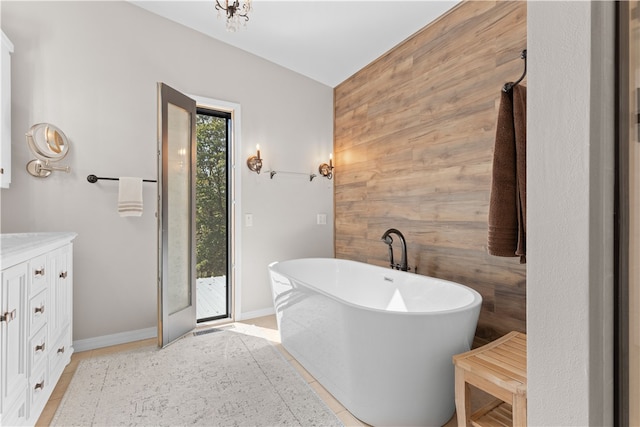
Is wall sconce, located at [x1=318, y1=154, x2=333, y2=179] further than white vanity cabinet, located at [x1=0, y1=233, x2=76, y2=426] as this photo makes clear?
Yes

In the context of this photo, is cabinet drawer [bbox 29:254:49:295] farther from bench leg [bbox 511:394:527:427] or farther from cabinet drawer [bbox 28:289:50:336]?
bench leg [bbox 511:394:527:427]

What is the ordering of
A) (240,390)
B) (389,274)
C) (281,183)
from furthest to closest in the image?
1. (281,183)
2. (389,274)
3. (240,390)

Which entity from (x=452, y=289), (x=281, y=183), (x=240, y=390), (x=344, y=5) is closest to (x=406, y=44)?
(x=344, y=5)

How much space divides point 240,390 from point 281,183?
1.98 meters

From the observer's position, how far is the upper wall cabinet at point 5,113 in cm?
204

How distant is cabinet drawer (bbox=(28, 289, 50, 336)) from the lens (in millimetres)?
1463

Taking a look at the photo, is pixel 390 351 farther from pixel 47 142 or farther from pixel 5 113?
pixel 5 113

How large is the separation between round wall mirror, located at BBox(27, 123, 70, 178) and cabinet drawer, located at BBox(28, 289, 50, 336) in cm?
109

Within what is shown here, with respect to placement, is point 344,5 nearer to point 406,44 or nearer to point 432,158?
point 406,44

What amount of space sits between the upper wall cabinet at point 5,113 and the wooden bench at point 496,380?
289 centimetres

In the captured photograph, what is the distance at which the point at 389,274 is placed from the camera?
2477 mm

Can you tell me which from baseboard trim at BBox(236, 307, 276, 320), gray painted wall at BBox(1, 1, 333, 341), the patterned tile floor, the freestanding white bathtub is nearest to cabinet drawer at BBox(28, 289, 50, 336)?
the patterned tile floor

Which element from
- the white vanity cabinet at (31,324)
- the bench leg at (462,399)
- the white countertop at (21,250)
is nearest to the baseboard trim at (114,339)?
the white vanity cabinet at (31,324)

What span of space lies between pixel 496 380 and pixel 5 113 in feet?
10.4
